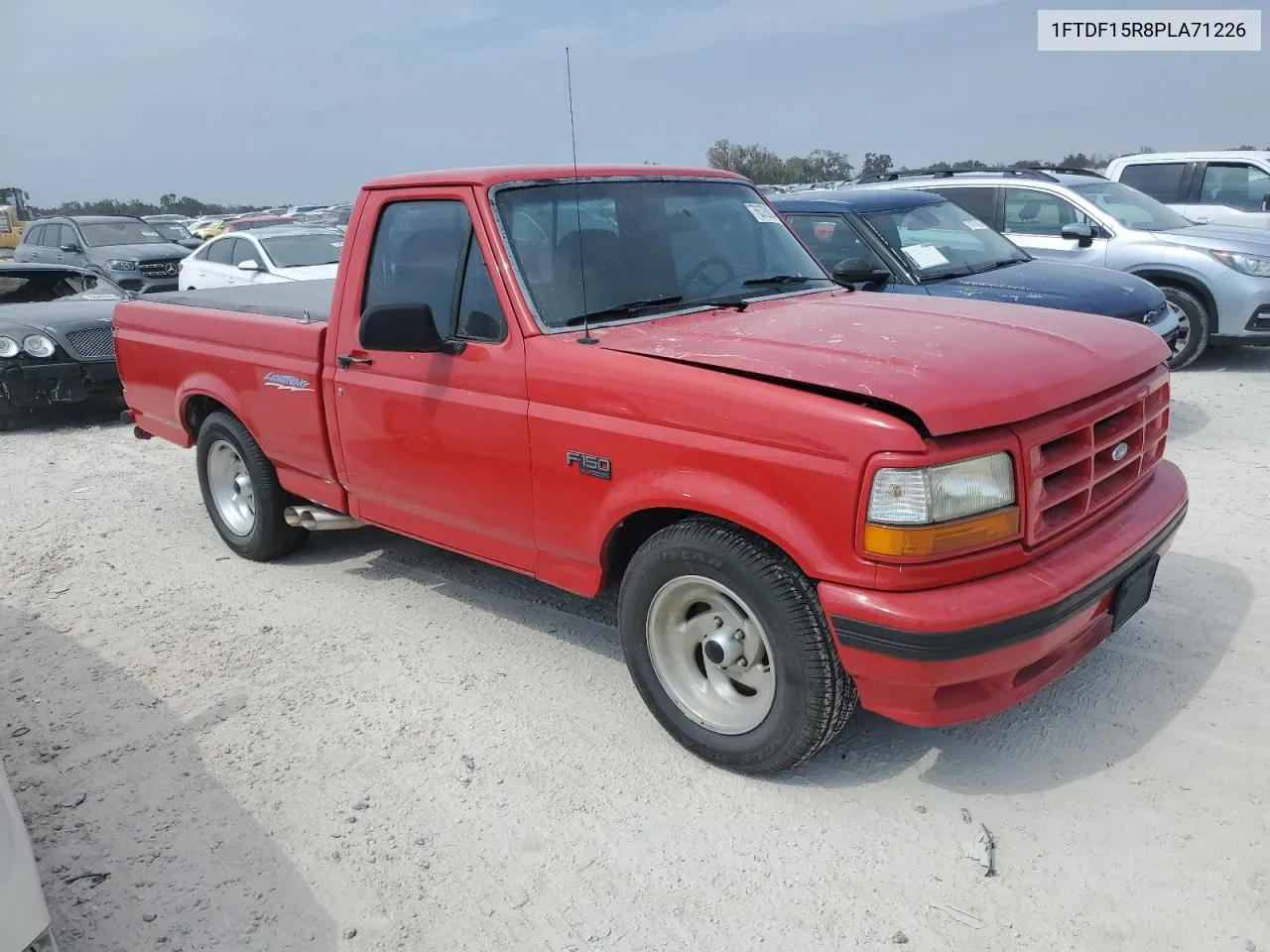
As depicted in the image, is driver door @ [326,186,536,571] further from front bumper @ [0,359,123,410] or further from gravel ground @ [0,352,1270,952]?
front bumper @ [0,359,123,410]

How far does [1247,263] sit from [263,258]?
35.1ft

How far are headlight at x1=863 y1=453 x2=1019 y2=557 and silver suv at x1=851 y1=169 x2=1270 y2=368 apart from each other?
6.25 metres

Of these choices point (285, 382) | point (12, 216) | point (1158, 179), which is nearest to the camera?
point (285, 382)

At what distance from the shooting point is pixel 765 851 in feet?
9.36

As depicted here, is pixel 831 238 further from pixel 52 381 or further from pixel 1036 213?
pixel 52 381

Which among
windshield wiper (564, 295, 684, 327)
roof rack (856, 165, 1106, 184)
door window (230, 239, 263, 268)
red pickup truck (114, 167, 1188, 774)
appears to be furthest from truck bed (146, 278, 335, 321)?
roof rack (856, 165, 1106, 184)

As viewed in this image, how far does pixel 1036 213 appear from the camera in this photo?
909 cm

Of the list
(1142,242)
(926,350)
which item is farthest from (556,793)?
(1142,242)

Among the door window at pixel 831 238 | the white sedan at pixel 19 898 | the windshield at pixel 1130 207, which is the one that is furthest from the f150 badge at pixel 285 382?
the windshield at pixel 1130 207

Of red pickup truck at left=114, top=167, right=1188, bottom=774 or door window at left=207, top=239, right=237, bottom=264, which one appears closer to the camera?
red pickup truck at left=114, top=167, right=1188, bottom=774

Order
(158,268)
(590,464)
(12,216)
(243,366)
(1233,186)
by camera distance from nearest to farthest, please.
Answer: (590,464), (243,366), (1233,186), (158,268), (12,216)

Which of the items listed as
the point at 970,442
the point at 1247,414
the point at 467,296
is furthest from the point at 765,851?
the point at 1247,414

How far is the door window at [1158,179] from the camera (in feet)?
38.2

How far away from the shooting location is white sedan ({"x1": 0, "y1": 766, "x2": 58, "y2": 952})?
2.07 m
